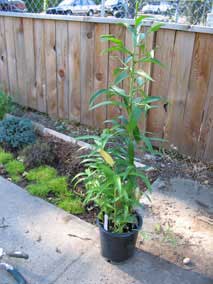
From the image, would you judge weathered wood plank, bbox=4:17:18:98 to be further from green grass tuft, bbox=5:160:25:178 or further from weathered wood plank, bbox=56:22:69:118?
green grass tuft, bbox=5:160:25:178

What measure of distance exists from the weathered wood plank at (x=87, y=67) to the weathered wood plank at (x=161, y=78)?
2.41 ft

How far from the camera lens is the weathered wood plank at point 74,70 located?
3035 millimetres

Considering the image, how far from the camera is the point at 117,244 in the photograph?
1.63 metres

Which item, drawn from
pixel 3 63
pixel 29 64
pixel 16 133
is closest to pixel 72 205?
pixel 16 133

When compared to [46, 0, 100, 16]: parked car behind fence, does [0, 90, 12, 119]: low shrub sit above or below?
below

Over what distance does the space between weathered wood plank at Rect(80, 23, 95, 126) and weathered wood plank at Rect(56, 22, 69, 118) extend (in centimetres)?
23

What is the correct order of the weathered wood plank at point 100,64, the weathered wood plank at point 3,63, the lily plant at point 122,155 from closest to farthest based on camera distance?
the lily plant at point 122,155 < the weathered wood plank at point 100,64 < the weathered wood plank at point 3,63

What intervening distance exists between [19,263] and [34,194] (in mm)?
691

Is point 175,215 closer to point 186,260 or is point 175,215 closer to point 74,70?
point 186,260

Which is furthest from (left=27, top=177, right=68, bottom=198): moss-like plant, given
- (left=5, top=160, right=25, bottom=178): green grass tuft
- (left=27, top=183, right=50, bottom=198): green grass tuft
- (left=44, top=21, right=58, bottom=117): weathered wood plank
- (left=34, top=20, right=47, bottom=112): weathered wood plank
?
(left=34, top=20, right=47, bottom=112): weathered wood plank

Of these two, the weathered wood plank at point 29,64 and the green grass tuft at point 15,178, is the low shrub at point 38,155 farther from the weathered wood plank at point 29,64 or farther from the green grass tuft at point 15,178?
the weathered wood plank at point 29,64

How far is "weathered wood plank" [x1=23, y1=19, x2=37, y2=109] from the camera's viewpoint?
3432 millimetres

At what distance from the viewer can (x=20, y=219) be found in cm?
204

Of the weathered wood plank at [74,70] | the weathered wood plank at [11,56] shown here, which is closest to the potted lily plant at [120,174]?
the weathered wood plank at [74,70]
